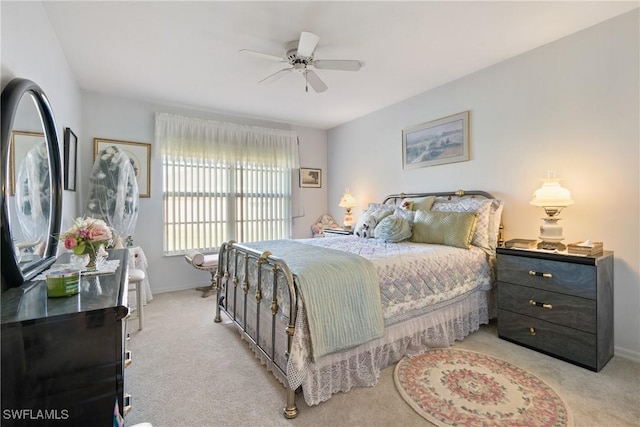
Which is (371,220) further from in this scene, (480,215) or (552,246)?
(552,246)

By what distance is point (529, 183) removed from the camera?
2924mm

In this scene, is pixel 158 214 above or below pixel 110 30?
below

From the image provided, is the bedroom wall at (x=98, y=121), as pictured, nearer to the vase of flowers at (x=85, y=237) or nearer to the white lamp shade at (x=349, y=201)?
the vase of flowers at (x=85, y=237)

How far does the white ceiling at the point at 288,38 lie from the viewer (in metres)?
2.22

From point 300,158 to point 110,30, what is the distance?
3.41 m

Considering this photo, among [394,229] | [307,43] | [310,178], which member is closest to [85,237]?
[307,43]

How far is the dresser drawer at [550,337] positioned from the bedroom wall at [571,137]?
0.52 meters

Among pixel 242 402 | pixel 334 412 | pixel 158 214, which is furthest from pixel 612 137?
pixel 158 214

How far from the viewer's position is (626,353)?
2.34m

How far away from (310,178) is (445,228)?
3151 mm

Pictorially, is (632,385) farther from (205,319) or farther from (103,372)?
(205,319)

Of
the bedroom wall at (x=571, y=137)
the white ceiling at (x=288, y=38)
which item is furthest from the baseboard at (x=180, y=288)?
the bedroom wall at (x=571, y=137)

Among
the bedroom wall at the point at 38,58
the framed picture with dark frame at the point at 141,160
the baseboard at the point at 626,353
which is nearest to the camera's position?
the bedroom wall at the point at 38,58

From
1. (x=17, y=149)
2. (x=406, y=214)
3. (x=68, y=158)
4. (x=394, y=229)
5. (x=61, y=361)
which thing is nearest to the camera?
(x=61, y=361)
